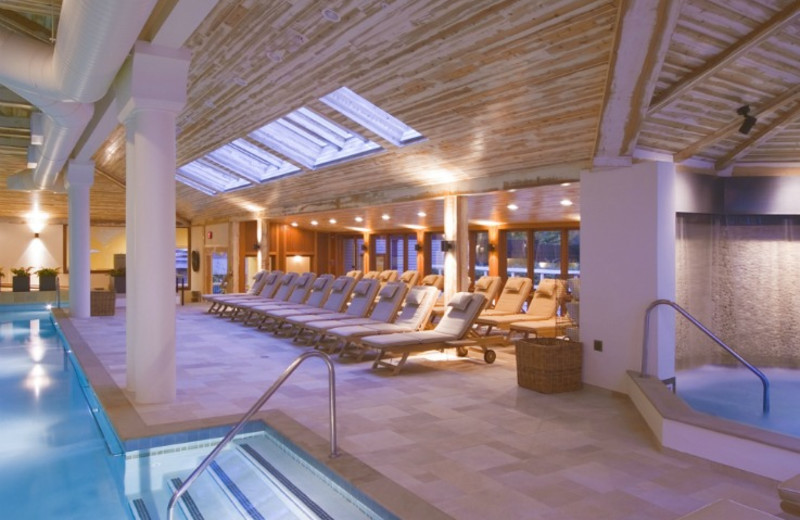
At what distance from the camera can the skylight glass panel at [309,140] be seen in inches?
400

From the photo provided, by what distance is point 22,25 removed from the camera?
7.69m

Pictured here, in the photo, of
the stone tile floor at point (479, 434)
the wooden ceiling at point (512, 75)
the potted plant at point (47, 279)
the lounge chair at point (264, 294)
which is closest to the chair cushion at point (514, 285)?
the wooden ceiling at point (512, 75)

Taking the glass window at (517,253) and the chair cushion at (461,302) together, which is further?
the glass window at (517,253)

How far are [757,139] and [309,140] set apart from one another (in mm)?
7351

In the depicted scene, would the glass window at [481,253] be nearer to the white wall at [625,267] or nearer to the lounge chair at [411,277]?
the lounge chair at [411,277]

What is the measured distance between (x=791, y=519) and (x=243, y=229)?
17340mm

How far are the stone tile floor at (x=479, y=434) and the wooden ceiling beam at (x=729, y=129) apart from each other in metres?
2.76

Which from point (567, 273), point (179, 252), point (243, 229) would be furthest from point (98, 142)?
point (179, 252)

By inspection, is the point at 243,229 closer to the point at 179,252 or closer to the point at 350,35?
the point at 179,252

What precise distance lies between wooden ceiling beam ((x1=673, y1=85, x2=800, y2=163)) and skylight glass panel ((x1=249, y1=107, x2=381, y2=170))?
494 cm

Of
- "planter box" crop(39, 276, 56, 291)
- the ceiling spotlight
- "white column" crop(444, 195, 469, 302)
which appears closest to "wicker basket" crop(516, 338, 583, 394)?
the ceiling spotlight

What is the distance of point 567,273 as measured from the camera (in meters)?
13.7

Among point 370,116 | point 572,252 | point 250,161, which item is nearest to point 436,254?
point 572,252

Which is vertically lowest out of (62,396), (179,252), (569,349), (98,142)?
(62,396)
